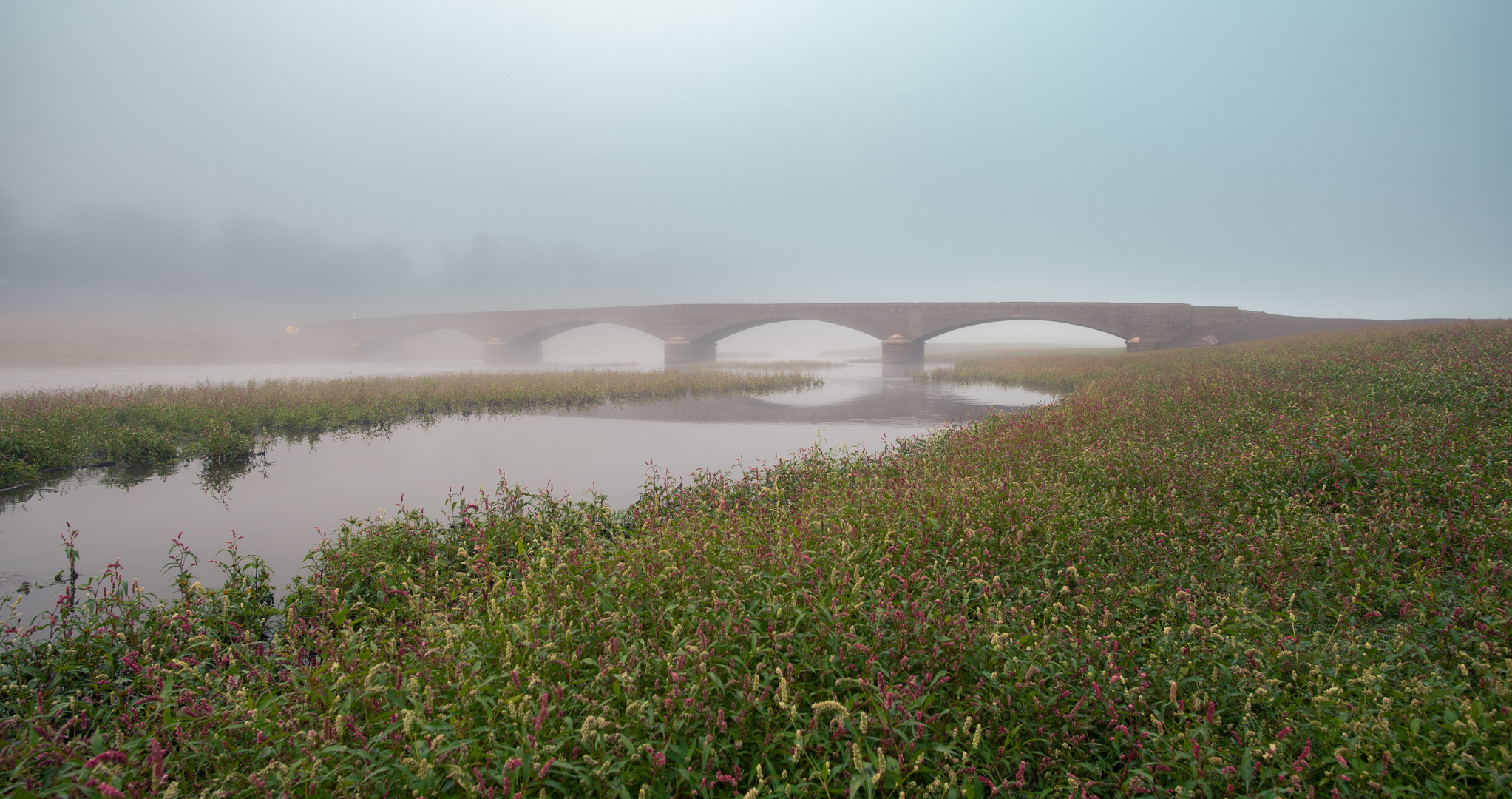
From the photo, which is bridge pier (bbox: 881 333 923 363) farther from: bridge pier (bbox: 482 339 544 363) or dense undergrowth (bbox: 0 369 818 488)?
bridge pier (bbox: 482 339 544 363)

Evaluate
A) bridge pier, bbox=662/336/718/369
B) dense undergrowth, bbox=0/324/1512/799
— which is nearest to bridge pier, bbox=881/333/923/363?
bridge pier, bbox=662/336/718/369

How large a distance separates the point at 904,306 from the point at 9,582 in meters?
48.2

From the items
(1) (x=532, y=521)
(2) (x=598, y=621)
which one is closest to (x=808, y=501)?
(1) (x=532, y=521)

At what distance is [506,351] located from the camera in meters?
61.8

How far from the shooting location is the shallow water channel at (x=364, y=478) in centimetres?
696

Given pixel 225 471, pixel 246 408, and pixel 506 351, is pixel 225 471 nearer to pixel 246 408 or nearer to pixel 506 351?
pixel 246 408

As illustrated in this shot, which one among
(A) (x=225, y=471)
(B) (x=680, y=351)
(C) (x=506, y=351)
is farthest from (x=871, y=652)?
(C) (x=506, y=351)

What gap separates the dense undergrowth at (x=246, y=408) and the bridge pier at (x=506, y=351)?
3275 centimetres

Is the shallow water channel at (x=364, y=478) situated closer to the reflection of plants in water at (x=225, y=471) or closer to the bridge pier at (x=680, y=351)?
the reflection of plants in water at (x=225, y=471)

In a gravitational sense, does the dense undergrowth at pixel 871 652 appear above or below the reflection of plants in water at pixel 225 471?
above

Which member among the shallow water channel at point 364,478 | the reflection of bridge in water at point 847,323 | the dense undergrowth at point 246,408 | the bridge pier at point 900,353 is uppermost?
the reflection of bridge in water at point 847,323

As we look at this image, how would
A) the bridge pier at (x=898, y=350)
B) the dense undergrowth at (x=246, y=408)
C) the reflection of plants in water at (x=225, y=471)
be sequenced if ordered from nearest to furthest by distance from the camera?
the reflection of plants in water at (x=225, y=471) < the dense undergrowth at (x=246, y=408) < the bridge pier at (x=898, y=350)

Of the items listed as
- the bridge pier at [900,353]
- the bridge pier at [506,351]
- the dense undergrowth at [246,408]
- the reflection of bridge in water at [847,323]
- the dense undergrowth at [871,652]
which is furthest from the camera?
the bridge pier at [506,351]

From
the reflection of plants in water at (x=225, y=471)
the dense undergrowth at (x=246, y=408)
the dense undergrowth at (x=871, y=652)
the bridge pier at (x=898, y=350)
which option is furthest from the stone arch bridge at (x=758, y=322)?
the dense undergrowth at (x=871, y=652)
